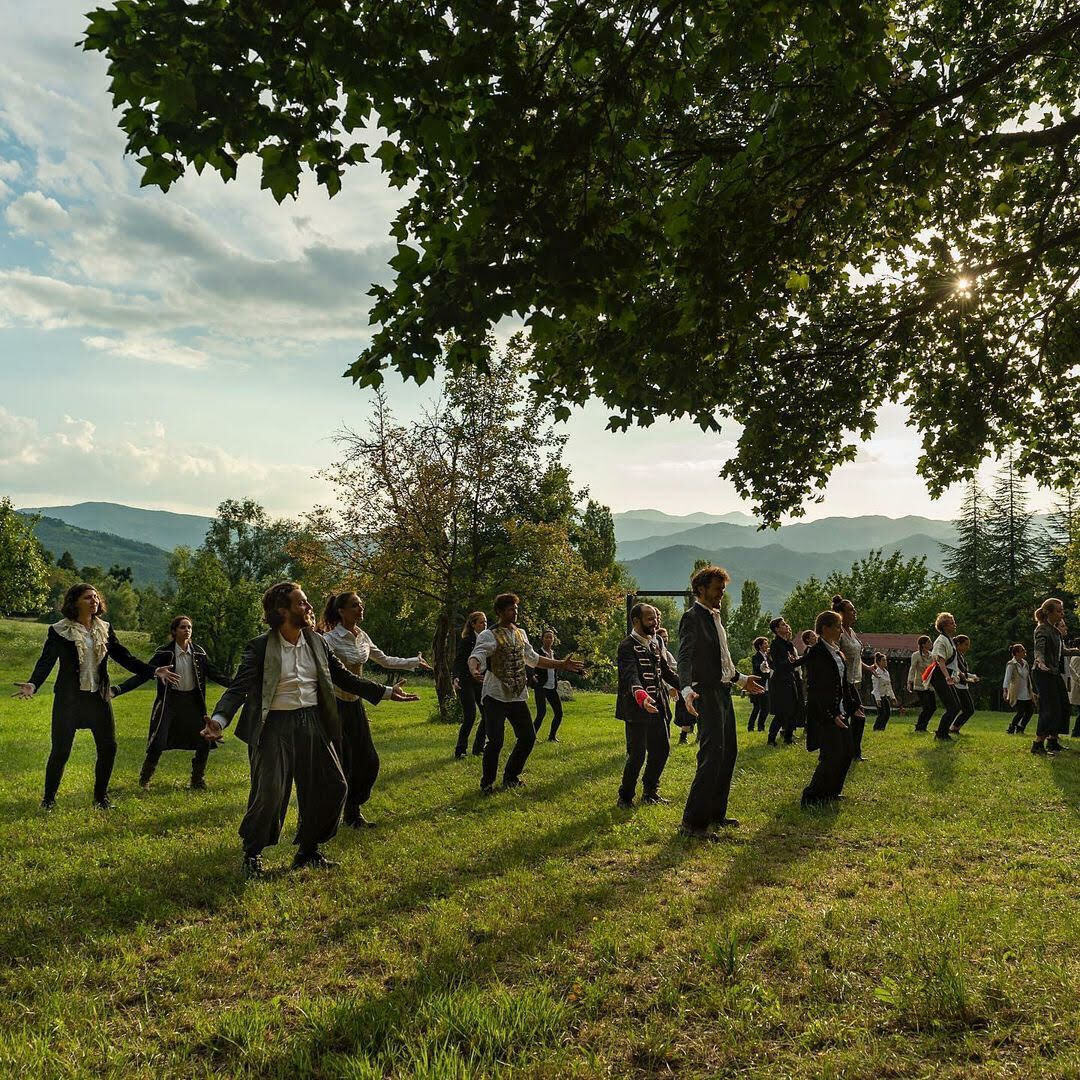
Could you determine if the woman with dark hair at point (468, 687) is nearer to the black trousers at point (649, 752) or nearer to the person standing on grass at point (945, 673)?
the black trousers at point (649, 752)

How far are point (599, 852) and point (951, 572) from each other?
76.9 metres

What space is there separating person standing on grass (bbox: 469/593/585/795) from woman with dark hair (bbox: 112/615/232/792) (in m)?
3.49

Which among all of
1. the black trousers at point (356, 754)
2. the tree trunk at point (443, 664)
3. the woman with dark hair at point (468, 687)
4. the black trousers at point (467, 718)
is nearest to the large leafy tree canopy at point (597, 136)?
the black trousers at point (356, 754)

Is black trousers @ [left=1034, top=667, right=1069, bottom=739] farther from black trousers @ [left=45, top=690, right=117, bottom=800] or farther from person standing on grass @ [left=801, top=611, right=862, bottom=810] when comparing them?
black trousers @ [left=45, top=690, right=117, bottom=800]

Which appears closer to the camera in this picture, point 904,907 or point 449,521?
point 904,907

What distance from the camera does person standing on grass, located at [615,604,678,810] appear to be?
8.88 m

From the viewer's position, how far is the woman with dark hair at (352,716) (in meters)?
7.71

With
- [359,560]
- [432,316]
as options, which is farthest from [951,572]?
[432,316]

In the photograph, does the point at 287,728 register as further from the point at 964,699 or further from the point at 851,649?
the point at 964,699

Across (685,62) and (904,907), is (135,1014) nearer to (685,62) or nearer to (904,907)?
(904,907)

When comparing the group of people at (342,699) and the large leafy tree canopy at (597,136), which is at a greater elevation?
the large leafy tree canopy at (597,136)

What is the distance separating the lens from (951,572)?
241 ft

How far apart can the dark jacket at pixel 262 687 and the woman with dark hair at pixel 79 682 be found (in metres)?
2.81

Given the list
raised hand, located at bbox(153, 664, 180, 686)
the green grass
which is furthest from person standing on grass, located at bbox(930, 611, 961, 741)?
raised hand, located at bbox(153, 664, 180, 686)
